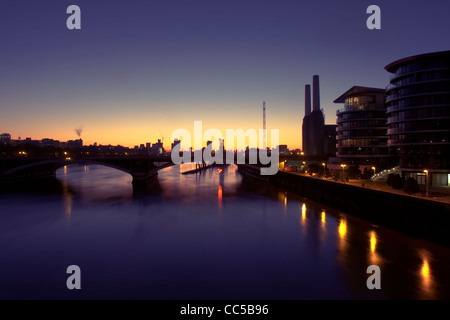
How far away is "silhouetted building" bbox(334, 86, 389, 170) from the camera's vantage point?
6550 centimetres

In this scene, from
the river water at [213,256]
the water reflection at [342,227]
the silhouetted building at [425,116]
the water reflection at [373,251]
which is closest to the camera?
the river water at [213,256]

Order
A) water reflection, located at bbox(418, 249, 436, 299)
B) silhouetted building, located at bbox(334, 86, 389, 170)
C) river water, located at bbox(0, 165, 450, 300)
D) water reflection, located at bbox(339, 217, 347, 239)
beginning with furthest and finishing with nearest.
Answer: silhouetted building, located at bbox(334, 86, 389, 170), water reflection, located at bbox(339, 217, 347, 239), river water, located at bbox(0, 165, 450, 300), water reflection, located at bbox(418, 249, 436, 299)

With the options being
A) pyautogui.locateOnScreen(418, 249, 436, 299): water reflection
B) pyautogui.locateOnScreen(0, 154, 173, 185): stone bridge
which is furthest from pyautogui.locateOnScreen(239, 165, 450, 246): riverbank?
pyautogui.locateOnScreen(0, 154, 173, 185): stone bridge

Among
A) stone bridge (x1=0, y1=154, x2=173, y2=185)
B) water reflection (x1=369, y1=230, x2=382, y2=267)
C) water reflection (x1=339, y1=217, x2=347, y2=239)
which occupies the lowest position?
water reflection (x1=339, y1=217, x2=347, y2=239)

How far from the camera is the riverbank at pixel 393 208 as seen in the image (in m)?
25.7

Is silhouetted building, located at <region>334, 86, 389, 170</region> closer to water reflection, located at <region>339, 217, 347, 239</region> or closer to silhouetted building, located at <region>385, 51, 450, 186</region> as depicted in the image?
silhouetted building, located at <region>385, 51, 450, 186</region>

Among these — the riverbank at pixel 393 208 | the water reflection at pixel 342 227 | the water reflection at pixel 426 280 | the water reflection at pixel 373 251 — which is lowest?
the water reflection at pixel 342 227

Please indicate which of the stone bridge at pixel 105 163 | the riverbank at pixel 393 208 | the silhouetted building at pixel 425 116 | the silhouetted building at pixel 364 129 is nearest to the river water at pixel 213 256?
the riverbank at pixel 393 208

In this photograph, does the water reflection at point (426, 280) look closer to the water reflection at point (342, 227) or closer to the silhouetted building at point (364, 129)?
the water reflection at point (342, 227)

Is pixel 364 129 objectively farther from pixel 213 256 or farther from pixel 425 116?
pixel 213 256

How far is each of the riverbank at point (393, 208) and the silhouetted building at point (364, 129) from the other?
21447 mm

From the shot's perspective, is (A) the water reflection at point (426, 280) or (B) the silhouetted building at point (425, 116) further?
(B) the silhouetted building at point (425, 116)

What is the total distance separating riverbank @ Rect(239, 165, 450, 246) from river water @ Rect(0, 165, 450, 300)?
138 cm
